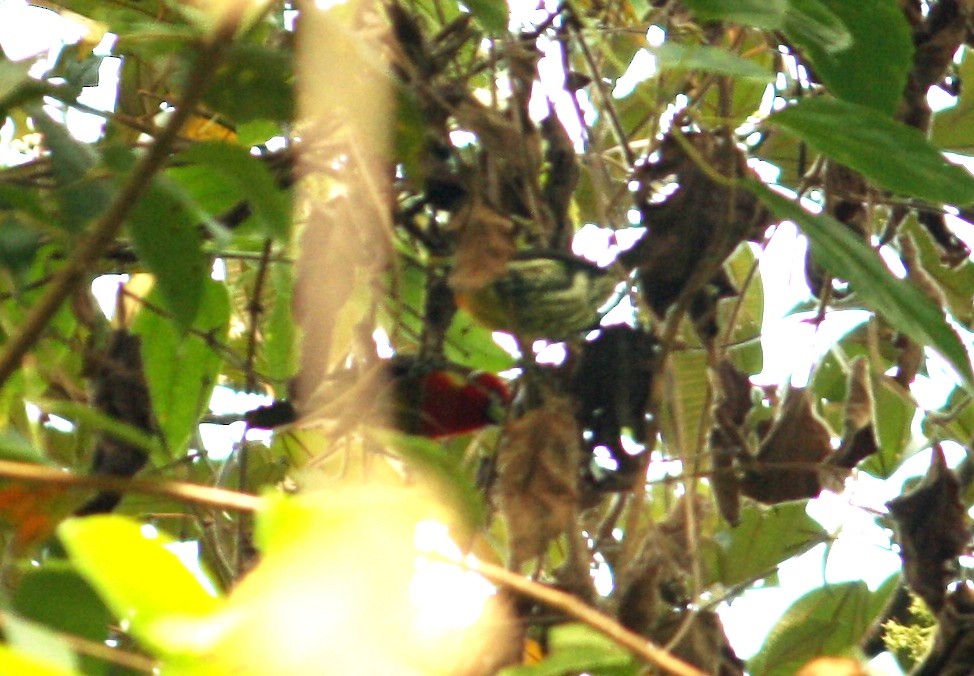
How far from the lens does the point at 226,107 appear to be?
899mm

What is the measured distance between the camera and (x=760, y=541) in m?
1.66

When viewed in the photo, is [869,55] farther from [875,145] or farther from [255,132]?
[255,132]

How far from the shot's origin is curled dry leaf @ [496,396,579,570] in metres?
0.88

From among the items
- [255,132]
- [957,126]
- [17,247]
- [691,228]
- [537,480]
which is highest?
[957,126]

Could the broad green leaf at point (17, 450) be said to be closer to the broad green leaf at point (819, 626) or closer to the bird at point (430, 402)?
the bird at point (430, 402)

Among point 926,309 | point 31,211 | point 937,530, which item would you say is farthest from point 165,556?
point 937,530

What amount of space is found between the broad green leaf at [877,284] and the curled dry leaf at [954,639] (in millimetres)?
352

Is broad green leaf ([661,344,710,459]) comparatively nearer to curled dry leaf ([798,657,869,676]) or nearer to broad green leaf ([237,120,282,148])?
broad green leaf ([237,120,282,148])

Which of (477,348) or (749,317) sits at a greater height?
(749,317)

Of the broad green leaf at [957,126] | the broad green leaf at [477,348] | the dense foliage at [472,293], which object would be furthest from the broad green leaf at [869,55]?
the broad green leaf at [957,126]

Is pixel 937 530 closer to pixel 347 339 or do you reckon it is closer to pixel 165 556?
pixel 347 339

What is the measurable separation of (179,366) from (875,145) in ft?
2.31

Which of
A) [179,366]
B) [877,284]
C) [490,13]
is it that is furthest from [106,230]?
[179,366]

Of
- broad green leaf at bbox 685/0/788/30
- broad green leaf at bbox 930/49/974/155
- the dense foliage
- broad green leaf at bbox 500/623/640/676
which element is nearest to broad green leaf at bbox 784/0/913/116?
the dense foliage
